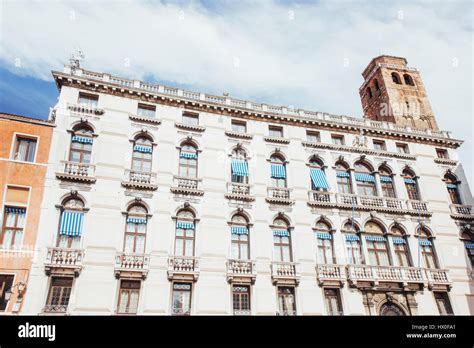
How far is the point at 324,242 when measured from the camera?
824 inches

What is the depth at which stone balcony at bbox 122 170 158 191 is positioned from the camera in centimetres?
1892

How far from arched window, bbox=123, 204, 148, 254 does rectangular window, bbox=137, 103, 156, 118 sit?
6.27m

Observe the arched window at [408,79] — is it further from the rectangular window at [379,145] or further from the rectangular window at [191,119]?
the rectangular window at [191,119]

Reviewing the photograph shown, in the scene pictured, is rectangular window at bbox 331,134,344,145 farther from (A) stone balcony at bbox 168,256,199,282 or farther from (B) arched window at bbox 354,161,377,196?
(A) stone balcony at bbox 168,256,199,282

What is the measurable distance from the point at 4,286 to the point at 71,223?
3.85m

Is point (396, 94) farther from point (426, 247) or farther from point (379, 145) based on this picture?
Result: point (426, 247)

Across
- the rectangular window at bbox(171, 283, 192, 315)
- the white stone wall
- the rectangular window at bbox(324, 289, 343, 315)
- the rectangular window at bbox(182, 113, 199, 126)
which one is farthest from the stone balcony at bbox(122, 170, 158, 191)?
the rectangular window at bbox(324, 289, 343, 315)

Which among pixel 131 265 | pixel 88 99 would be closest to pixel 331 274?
pixel 131 265

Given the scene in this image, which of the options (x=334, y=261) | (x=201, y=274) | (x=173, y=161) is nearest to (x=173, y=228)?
(x=201, y=274)
